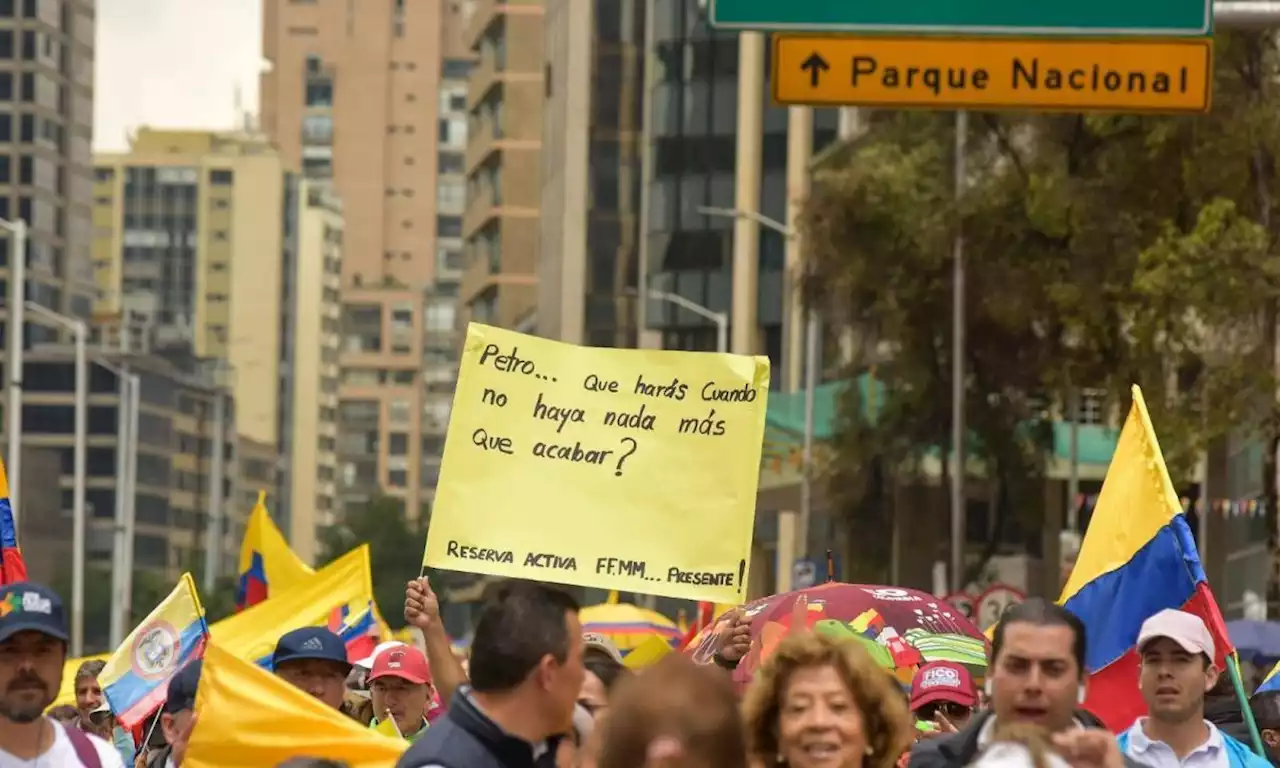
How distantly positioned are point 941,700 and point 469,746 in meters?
3.77

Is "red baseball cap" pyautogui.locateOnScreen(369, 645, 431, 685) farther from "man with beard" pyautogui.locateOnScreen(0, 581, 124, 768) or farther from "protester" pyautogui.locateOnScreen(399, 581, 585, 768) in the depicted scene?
"protester" pyautogui.locateOnScreen(399, 581, 585, 768)

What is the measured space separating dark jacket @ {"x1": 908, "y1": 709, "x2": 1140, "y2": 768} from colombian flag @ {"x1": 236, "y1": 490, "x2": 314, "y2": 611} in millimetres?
14361

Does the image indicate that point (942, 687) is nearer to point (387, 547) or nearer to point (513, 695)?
point (513, 695)

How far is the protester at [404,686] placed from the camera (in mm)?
11039

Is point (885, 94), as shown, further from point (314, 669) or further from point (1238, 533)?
point (1238, 533)

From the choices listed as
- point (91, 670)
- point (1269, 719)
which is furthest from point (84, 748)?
point (91, 670)

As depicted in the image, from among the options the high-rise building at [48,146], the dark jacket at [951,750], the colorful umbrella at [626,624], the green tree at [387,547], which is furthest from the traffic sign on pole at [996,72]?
the high-rise building at [48,146]

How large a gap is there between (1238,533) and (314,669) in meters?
40.2

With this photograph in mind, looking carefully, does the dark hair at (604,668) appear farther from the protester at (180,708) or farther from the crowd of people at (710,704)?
the protester at (180,708)

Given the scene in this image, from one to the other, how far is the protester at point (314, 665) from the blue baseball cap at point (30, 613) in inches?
80.9

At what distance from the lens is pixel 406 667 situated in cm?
1105

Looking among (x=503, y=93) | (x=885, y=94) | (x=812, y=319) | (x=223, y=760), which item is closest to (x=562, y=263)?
(x=503, y=93)

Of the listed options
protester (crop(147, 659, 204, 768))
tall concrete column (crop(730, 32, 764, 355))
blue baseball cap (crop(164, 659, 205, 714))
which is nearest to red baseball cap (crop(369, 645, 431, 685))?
protester (crop(147, 659, 204, 768))

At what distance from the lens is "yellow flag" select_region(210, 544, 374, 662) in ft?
52.5
